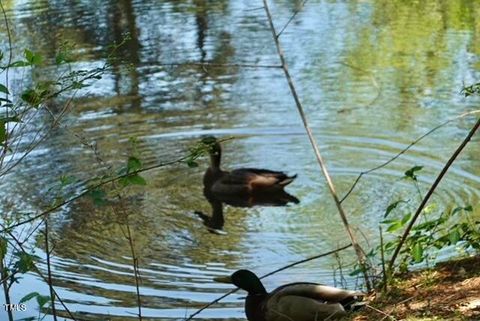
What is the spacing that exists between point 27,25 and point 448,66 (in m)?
8.64

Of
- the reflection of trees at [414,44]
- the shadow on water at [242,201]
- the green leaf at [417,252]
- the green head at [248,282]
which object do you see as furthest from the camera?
the reflection of trees at [414,44]

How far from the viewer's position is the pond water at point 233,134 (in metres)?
8.41

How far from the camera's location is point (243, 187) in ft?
36.3

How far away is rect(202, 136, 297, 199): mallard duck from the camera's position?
10.8m

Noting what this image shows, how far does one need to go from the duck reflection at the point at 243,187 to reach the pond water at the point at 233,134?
131 mm

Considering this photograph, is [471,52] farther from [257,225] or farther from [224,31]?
[257,225]

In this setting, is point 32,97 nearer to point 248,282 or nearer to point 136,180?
point 136,180

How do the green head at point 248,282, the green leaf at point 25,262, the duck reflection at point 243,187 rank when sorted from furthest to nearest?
the duck reflection at point 243,187 < the green head at point 248,282 < the green leaf at point 25,262

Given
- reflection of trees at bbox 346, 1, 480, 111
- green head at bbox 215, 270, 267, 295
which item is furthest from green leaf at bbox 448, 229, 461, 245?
reflection of trees at bbox 346, 1, 480, 111

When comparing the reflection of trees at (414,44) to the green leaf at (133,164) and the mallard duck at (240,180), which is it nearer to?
the mallard duck at (240,180)

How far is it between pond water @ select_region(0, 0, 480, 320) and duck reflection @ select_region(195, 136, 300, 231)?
0.13m

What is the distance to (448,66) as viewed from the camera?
14617 mm

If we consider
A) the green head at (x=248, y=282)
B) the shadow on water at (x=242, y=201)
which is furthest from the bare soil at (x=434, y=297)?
the shadow on water at (x=242, y=201)

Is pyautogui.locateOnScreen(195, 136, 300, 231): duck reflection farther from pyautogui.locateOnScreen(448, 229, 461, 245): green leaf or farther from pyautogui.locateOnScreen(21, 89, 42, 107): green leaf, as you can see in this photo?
pyautogui.locateOnScreen(21, 89, 42, 107): green leaf
